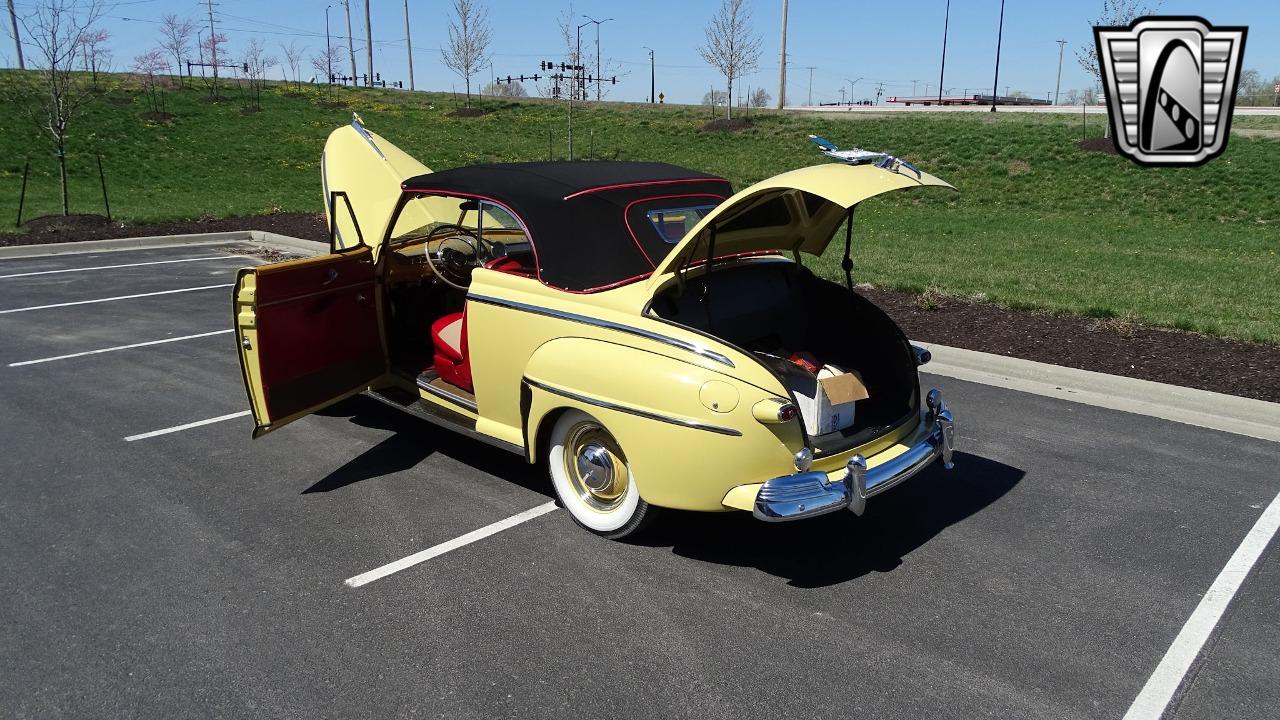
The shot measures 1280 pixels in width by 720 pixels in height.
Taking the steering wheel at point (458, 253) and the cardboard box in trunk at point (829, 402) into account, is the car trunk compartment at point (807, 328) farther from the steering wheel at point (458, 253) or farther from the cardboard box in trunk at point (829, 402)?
the steering wheel at point (458, 253)

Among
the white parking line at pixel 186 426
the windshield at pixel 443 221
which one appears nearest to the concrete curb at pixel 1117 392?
the windshield at pixel 443 221

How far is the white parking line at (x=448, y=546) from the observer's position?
406 centimetres

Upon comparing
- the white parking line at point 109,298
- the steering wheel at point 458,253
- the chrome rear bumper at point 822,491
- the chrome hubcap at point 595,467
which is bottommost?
the white parking line at point 109,298

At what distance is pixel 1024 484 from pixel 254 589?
13.9 ft

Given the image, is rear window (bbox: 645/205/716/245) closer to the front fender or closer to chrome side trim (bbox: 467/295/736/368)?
chrome side trim (bbox: 467/295/736/368)

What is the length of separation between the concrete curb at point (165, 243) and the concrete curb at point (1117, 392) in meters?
9.97

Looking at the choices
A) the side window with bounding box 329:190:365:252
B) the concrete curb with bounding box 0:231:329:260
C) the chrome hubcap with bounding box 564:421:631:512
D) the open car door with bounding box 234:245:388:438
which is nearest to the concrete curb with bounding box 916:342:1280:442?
the chrome hubcap with bounding box 564:421:631:512

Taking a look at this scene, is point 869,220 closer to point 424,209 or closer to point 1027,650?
point 424,209

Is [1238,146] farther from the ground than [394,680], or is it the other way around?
[1238,146]

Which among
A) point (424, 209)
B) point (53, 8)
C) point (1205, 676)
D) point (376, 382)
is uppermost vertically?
point (53, 8)

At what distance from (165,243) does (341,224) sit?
11.1m

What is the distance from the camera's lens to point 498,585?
398 cm

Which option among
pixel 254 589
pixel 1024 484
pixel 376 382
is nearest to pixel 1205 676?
pixel 1024 484

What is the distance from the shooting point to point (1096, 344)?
7820 mm
